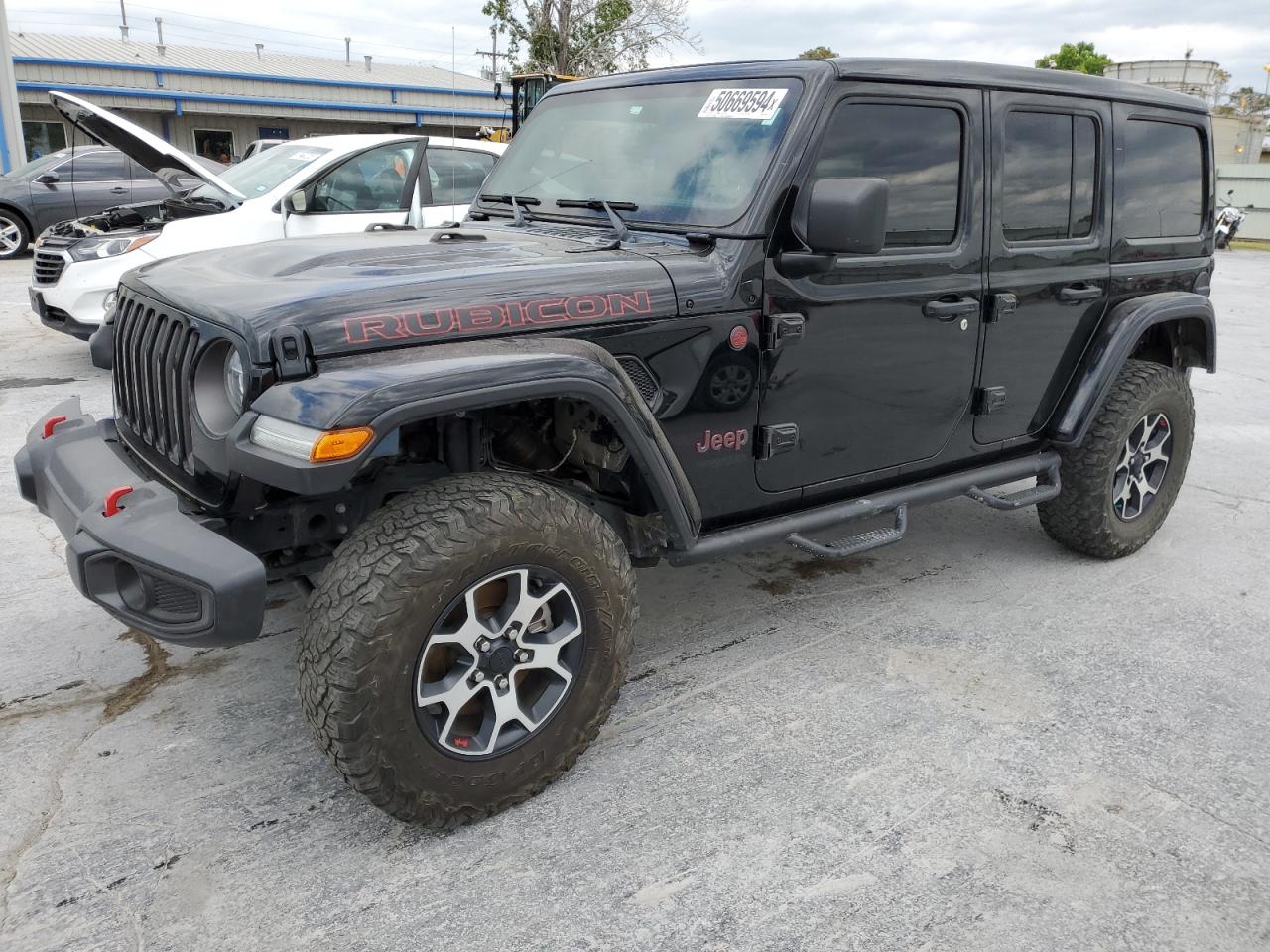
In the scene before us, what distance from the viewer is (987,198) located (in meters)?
3.63

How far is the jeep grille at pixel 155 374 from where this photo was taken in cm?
264

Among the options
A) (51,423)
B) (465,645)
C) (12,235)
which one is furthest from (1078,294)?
(12,235)

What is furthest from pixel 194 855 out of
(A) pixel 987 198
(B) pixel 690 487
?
(A) pixel 987 198

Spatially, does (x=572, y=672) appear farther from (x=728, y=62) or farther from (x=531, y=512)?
(x=728, y=62)

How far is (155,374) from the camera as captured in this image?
277cm

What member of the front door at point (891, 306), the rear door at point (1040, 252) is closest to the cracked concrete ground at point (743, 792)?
the front door at point (891, 306)

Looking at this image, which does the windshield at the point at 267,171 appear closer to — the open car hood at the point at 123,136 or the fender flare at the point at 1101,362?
the open car hood at the point at 123,136

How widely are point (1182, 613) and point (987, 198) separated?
1902 mm

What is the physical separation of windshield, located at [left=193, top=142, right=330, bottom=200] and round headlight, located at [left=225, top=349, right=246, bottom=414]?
5.56 meters

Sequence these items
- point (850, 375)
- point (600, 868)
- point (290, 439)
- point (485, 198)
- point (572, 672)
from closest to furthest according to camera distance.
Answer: point (290, 439)
point (600, 868)
point (572, 672)
point (850, 375)
point (485, 198)

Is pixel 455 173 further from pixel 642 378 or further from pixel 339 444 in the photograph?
pixel 339 444

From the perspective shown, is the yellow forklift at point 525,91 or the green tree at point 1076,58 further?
the green tree at point 1076,58

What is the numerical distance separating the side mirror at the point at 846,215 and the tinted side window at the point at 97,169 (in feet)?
43.4

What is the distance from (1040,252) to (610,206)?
172 cm
